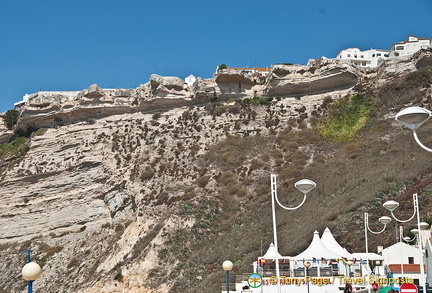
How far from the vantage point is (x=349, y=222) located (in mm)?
31922

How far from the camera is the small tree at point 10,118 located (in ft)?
201

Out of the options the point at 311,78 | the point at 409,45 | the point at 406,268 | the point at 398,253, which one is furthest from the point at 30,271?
the point at 409,45

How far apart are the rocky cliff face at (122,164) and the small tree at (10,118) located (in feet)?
15.1

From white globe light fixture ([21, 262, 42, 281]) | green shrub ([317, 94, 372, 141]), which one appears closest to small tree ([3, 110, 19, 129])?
green shrub ([317, 94, 372, 141])

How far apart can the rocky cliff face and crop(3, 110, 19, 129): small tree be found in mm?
4610

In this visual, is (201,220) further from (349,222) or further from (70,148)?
(70,148)

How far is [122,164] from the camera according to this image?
49.2 m

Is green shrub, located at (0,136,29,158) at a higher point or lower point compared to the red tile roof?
higher

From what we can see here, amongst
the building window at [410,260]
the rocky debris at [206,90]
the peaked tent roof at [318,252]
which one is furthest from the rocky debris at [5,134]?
the building window at [410,260]

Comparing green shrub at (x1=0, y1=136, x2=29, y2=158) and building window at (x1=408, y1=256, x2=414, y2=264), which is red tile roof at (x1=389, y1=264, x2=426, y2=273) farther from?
green shrub at (x1=0, y1=136, x2=29, y2=158)

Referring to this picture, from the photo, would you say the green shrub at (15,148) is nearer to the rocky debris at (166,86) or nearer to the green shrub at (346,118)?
the rocky debris at (166,86)

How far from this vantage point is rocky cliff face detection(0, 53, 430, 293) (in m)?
41.6

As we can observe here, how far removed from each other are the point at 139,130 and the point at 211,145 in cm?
798

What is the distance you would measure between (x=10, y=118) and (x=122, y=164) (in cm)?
2037
